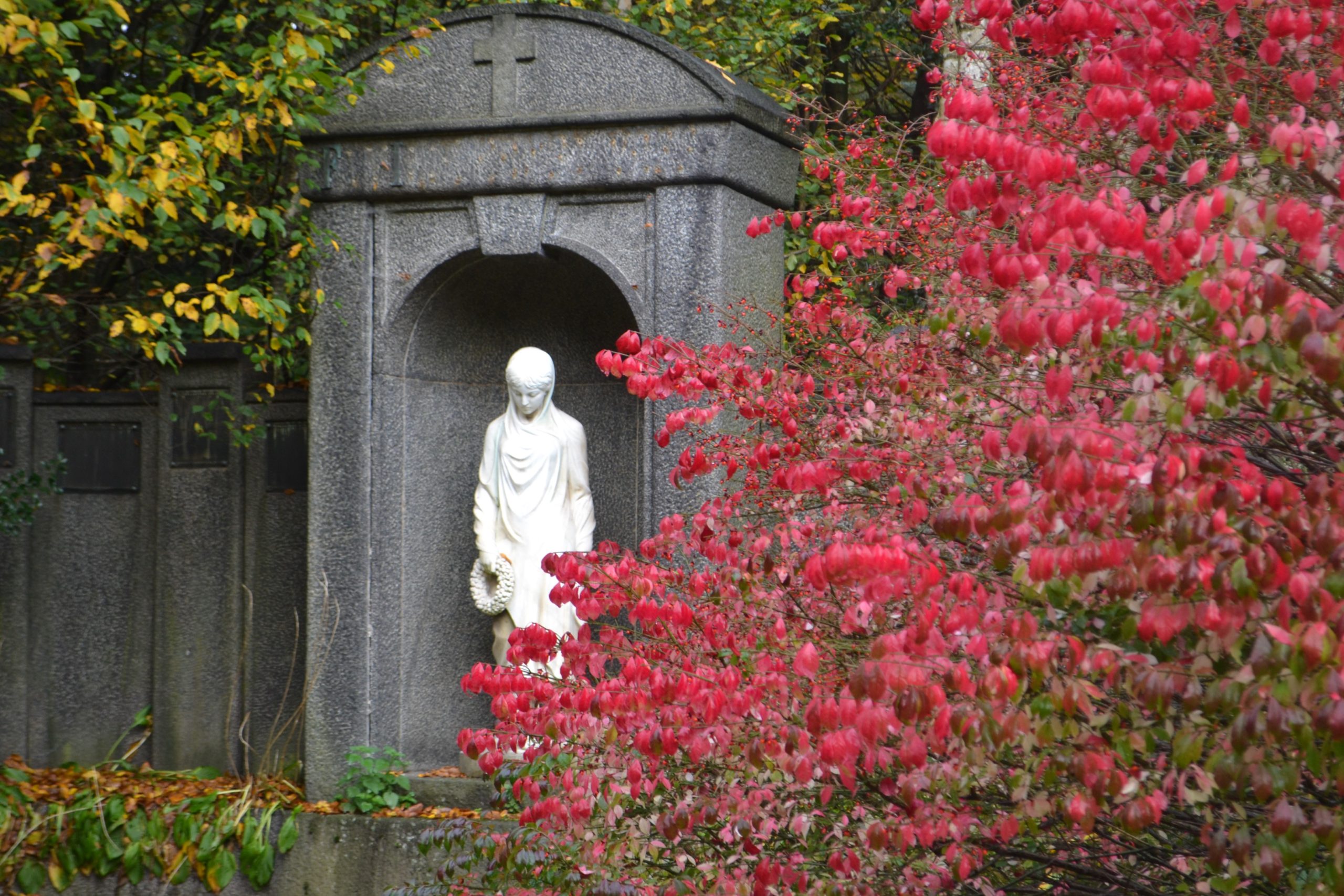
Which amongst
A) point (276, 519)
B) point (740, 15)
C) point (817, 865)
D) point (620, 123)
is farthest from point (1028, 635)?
point (740, 15)

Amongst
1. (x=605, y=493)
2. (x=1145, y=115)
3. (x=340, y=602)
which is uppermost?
(x=1145, y=115)

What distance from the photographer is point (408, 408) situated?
22.3 feet

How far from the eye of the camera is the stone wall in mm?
6949

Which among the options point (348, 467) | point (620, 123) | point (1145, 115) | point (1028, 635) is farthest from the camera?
point (348, 467)

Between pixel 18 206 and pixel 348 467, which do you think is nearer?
pixel 18 206

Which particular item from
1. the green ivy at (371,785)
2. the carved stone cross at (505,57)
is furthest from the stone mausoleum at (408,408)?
the green ivy at (371,785)

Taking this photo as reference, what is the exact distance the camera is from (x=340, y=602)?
6.51 metres

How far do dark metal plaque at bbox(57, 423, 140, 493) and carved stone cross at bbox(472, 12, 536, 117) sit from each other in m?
2.78

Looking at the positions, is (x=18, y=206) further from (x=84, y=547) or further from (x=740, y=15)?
(x=740, y=15)

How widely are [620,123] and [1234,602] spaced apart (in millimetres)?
4653

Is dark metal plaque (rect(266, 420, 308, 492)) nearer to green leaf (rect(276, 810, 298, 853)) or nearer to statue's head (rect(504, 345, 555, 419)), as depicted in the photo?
statue's head (rect(504, 345, 555, 419))

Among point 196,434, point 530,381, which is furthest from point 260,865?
point 530,381

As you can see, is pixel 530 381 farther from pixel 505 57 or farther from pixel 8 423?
pixel 8 423

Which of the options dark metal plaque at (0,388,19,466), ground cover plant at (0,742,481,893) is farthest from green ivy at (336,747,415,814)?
dark metal plaque at (0,388,19,466)
